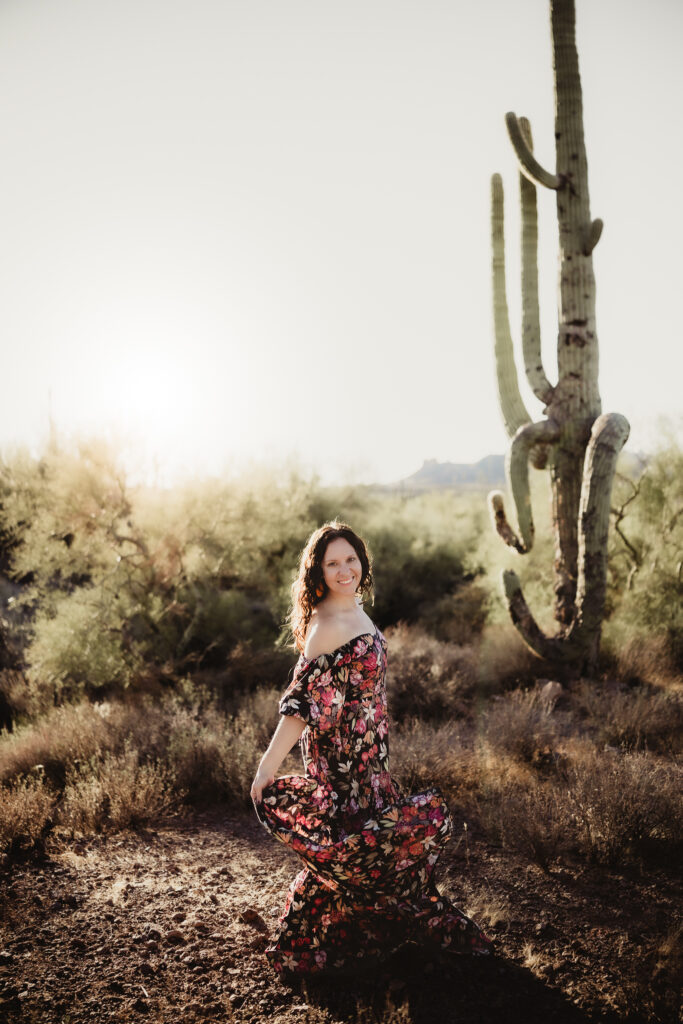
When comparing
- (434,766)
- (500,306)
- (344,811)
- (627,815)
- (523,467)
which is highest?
(500,306)

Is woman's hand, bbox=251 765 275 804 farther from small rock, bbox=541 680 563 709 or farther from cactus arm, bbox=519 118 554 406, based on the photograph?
cactus arm, bbox=519 118 554 406

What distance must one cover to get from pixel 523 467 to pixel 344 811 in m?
5.29

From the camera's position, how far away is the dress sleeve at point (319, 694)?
2.65m

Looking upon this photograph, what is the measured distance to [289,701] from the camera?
266 centimetres

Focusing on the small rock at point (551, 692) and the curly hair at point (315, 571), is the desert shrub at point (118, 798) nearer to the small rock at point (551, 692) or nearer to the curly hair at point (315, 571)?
the curly hair at point (315, 571)

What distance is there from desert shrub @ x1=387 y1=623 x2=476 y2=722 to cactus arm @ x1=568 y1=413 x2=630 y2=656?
166cm

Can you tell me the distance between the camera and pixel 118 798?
192 inches

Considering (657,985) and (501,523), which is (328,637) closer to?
(657,985)

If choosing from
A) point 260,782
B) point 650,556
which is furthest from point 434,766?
point 650,556

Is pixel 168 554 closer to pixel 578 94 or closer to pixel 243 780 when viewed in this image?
pixel 243 780

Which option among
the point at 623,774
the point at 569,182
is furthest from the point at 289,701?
the point at 569,182

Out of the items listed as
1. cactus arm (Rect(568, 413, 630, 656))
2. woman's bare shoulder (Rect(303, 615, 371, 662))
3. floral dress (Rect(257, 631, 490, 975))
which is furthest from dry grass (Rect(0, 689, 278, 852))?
cactus arm (Rect(568, 413, 630, 656))

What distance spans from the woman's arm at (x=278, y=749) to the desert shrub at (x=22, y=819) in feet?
9.33

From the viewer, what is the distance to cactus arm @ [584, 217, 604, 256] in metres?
6.97
